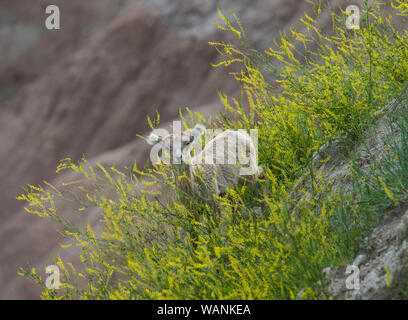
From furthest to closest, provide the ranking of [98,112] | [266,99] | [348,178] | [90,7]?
1. [90,7]
2. [98,112]
3. [266,99]
4. [348,178]

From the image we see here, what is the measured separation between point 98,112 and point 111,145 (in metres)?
0.41

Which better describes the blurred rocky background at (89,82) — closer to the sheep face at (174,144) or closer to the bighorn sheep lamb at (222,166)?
the sheep face at (174,144)

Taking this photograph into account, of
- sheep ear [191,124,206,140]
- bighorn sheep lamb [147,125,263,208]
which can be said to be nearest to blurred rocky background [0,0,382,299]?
sheep ear [191,124,206,140]

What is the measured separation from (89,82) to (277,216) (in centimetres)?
431

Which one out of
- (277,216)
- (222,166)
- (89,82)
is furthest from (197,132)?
(89,82)

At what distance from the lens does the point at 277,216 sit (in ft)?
2.98

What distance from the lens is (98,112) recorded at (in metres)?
4.82

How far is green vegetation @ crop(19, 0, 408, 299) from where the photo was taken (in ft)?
2.97

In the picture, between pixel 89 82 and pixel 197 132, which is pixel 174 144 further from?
pixel 89 82
